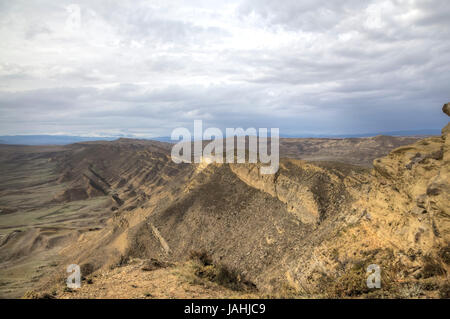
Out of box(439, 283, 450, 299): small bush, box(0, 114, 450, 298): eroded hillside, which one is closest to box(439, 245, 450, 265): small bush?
box(0, 114, 450, 298): eroded hillside

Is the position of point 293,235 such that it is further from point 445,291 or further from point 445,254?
point 445,291

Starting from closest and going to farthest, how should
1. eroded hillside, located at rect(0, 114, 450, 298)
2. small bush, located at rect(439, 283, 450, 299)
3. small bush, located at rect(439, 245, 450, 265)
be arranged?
1. small bush, located at rect(439, 283, 450, 299)
2. small bush, located at rect(439, 245, 450, 265)
3. eroded hillside, located at rect(0, 114, 450, 298)

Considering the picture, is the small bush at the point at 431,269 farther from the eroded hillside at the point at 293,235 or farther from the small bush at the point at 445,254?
the small bush at the point at 445,254

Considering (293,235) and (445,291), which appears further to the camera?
(293,235)

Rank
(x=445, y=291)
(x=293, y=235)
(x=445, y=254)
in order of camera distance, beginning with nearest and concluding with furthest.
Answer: (x=445, y=291) → (x=445, y=254) → (x=293, y=235)

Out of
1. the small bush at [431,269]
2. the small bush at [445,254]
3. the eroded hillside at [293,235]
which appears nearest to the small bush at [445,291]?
the eroded hillside at [293,235]

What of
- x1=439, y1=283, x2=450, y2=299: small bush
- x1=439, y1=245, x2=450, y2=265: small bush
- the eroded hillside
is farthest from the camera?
the eroded hillside

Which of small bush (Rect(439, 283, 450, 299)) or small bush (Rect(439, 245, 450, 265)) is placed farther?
small bush (Rect(439, 245, 450, 265))

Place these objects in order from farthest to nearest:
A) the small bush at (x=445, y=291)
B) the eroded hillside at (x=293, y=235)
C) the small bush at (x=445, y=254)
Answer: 1. the eroded hillside at (x=293, y=235)
2. the small bush at (x=445, y=254)
3. the small bush at (x=445, y=291)

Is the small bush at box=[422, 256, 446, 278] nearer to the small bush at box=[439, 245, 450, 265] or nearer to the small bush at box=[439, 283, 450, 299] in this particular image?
the small bush at box=[439, 245, 450, 265]

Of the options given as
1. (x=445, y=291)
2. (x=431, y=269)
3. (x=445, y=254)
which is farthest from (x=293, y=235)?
(x=445, y=291)
